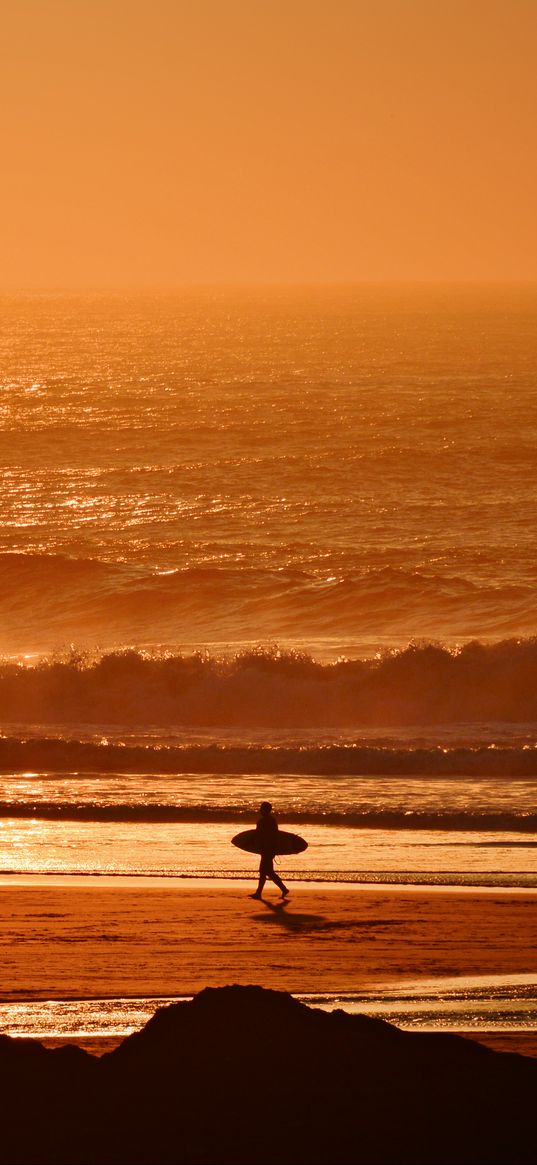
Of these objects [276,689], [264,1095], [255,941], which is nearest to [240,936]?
[255,941]

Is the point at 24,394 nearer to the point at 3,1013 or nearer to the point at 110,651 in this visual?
the point at 110,651

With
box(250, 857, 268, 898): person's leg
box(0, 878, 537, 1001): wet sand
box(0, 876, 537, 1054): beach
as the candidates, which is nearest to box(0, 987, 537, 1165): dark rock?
box(0, 876, 537, 1054): beach

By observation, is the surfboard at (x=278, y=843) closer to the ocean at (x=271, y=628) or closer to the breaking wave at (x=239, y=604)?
the ocean at (x=271, y=628)

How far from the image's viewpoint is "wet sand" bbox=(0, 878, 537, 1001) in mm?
11062

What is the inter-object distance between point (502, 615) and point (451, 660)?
5.51 meters

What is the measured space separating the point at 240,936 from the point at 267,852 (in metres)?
1.89

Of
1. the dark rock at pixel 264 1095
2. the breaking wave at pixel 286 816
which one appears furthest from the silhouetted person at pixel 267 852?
the dark rock at pixel 264 1095

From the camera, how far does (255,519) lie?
144 ft

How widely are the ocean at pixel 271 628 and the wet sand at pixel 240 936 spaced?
97 cm

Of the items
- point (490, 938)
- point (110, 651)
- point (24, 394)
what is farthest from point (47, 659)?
point (24, 394)

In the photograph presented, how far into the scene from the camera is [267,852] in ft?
46.7

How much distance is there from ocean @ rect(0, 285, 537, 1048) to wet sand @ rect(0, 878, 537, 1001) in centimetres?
97

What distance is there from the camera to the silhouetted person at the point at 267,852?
14047 millimetres

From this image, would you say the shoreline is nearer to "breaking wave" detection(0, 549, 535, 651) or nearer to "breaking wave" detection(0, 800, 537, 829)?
"breaking wave" detection(0, 800, 537, 829)
